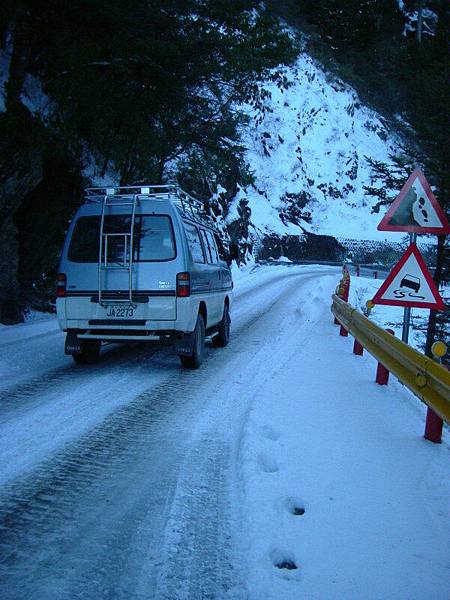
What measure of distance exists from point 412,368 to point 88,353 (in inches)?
184

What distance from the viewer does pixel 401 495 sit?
3447 mm

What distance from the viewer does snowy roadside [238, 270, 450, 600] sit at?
255 centimetres

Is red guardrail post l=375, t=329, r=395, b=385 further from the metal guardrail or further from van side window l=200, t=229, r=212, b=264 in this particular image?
van side window l=200, t=229, r=212, b=264

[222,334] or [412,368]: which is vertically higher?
[412,368]

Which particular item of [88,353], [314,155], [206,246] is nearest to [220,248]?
[206,246]

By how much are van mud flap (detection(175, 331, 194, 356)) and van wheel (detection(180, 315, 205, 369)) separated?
0.34 feet

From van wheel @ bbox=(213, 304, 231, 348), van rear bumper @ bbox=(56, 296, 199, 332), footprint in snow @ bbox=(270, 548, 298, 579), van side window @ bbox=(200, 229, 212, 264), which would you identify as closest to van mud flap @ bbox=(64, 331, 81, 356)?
van rear bumper @ bbox=(56, 296, 199, 332)

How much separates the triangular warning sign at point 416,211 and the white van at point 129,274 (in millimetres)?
2639

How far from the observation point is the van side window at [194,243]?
284 inches

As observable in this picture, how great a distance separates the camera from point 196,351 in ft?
23.7

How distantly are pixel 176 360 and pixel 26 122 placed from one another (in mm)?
6073

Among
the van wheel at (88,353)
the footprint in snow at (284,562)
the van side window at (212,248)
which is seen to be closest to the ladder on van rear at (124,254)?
the van wheel at (88,353)

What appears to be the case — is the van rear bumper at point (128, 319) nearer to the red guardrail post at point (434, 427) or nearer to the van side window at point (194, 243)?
the van side window at point (194, 243)

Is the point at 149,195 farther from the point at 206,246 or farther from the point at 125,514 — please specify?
the point at 125,514
